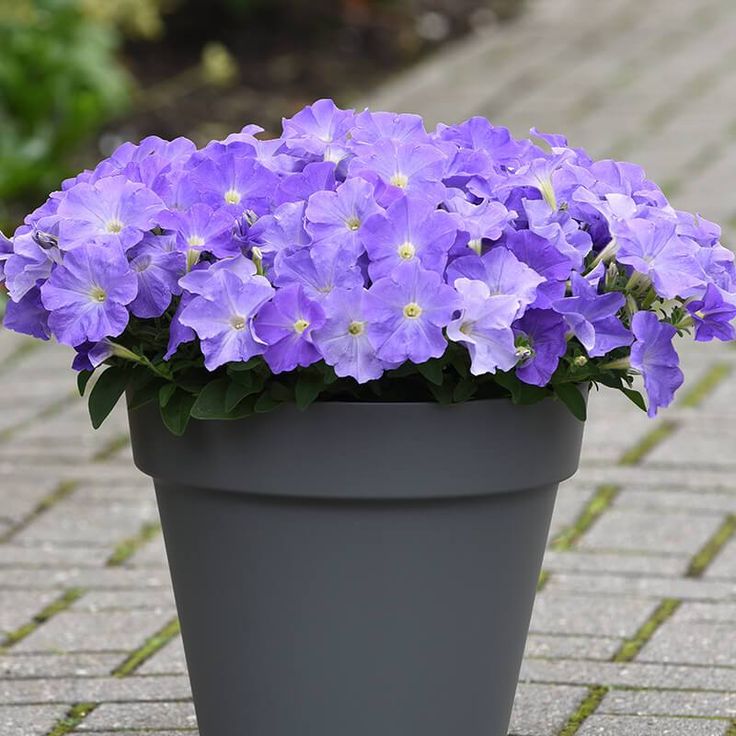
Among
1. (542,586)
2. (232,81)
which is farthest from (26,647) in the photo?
(232,81)

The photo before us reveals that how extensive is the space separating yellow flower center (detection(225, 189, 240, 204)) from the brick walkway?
0.85 m

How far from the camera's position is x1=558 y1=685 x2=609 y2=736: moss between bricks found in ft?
7.40

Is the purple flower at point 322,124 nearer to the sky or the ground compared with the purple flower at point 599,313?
nearer to the sky

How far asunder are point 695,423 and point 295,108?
11.2ft

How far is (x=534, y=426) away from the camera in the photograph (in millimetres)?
1791

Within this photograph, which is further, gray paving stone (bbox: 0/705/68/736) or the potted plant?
gray paving stone (bbox: 0/705/68/736)

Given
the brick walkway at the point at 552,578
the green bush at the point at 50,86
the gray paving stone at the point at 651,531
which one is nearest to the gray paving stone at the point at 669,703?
the brick walkway at the point at 552,578

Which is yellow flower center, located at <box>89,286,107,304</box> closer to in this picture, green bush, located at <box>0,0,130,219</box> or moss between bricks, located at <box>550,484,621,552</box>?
moss between bricks, located at <box>550,484,621,552</box>

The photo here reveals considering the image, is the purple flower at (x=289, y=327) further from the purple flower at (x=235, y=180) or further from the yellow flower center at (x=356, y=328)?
the purple flower at (x=235, y=180)

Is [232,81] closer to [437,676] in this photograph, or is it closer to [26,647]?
[26,647]

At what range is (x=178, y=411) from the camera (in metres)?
1.75

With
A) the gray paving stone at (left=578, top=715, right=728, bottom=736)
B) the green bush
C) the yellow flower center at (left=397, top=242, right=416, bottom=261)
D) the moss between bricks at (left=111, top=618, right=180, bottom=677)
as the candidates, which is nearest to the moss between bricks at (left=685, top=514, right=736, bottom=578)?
the gray paving stone at (left=578, top=715, right=728, bottom=736)

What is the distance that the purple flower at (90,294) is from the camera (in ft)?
5.56

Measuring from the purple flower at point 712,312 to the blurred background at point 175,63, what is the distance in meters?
3.77
